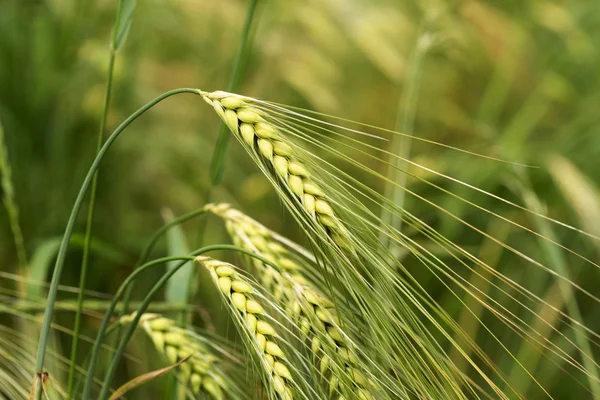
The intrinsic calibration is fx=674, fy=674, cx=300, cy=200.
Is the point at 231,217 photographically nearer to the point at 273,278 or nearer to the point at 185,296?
the point at 273,278

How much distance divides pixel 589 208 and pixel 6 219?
1.16m

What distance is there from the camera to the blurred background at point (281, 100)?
1409 mm

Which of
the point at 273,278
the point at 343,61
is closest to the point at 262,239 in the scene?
the point at 273,278

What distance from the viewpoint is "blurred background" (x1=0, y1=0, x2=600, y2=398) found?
4.62ft

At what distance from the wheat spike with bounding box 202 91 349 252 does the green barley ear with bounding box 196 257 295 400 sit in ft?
0.27

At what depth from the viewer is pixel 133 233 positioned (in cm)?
148

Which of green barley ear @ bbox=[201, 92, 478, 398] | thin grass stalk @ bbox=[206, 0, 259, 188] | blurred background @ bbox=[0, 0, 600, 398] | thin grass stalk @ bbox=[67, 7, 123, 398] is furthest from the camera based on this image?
blurred background @ bbox=[0, 0, 600, 398]

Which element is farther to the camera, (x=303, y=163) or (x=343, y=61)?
(x=343, y=61)

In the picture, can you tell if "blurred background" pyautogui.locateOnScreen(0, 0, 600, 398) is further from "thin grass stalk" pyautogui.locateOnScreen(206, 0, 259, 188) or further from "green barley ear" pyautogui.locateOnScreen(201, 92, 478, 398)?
"green barley ear" pyautogui.locateOnScreen(201, 92, 478, 398)

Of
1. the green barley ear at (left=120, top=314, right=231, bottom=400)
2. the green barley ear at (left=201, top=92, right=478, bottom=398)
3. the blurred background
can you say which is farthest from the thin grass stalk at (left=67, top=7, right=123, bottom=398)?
the blurred background

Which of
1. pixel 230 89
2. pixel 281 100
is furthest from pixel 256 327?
pixel 281 100

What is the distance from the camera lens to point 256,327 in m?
0.51

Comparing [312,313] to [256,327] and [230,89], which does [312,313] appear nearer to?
[256,327]

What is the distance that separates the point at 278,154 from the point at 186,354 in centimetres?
25
